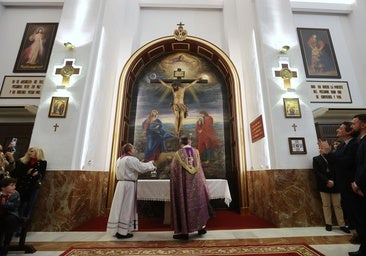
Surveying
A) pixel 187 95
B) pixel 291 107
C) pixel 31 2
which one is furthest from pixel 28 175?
pixel 31 2

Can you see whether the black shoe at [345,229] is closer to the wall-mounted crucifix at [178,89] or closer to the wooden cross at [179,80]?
the wall-mounted crucifix at [178,89]

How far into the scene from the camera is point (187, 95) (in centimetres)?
693

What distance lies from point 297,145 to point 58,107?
5402 mm

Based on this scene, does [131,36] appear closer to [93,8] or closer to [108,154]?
[93,8]

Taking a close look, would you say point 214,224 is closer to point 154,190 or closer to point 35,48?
point 154,190

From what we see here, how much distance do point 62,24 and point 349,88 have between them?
8.94 meters

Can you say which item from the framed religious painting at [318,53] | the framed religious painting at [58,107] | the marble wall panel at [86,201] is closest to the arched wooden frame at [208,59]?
the marble wall panel at [86,201]

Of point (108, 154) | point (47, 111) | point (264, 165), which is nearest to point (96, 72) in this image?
point (47, 111)

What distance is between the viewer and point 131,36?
23.1 ft

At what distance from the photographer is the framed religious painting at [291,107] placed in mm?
4539

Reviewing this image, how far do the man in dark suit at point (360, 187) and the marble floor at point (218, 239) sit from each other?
443mm

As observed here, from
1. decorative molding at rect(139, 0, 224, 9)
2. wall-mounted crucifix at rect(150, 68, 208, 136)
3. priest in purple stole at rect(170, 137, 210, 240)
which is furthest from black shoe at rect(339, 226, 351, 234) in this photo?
decorative molding at rect(139, 0, 224, 9)

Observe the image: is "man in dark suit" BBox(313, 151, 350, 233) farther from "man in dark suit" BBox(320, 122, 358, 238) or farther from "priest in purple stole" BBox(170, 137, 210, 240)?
"priest in purple stole" BBox(170, 137, 210, 240)

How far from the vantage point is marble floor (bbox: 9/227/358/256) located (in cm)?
294
